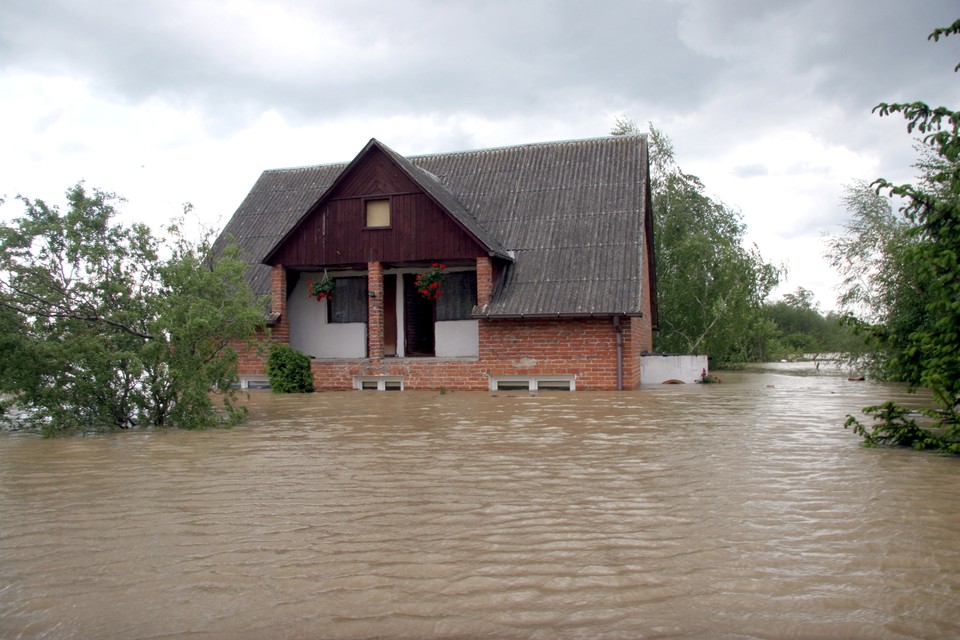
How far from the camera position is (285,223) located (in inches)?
816

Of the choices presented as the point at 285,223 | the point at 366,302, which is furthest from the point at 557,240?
the point at 285,223

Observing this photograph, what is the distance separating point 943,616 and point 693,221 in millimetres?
26558

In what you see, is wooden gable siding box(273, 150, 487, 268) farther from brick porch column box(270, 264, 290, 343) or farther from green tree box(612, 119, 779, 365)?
green tree box(612, 119, 779, 365)

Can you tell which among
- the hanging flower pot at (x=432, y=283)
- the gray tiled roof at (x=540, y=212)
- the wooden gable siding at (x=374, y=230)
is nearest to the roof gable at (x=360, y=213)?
the wooden gable siding at (x=374, y=230)

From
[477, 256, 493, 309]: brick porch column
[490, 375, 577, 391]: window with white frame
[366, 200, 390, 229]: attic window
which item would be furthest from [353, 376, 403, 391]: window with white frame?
[366, 200, 390, 229]: attic window

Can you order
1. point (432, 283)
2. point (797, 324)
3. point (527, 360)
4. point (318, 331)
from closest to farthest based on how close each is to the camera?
point (527, 360)
point (432, 283)
point (318, 331)
point (797, 324)

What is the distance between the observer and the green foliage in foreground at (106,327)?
31.9 feet

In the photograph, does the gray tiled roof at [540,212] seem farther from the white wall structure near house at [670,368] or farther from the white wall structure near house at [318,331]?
the white wall structure near house at [670,368]

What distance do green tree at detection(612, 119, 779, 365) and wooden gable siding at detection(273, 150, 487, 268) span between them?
1158 centimetres

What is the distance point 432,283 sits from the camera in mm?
17188

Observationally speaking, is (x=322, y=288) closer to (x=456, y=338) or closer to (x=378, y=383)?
(x=378, y=383)

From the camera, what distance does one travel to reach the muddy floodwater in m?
3.49

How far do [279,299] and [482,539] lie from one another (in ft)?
47.4

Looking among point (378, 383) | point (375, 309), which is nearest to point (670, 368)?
point (378, 383)
